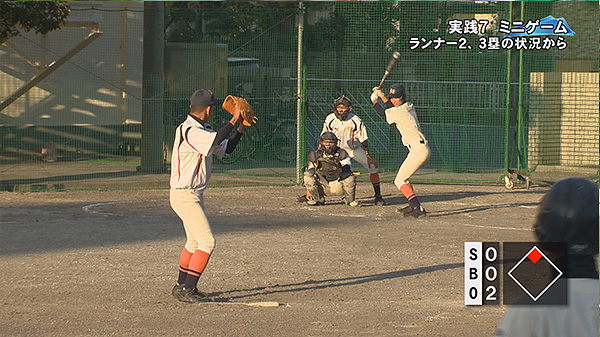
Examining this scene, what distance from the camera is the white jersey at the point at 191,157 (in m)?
7.14

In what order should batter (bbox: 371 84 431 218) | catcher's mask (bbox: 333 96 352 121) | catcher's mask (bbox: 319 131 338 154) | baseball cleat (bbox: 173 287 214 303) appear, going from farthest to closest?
catcher's mask (bbox: 333 96 352 121) < catcher's mask (bbox: 319 131 338 154) < batter (bbox: 371 84 431 218) < baseball cleat (bbox: 173 287 214 303)

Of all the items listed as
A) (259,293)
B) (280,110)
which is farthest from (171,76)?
(259,293)

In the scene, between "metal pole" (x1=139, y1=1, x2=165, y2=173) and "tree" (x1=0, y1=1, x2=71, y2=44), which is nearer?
"tree" (x1=0, y1=1, x2=71, y2=44)

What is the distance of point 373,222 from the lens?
12.0 metres

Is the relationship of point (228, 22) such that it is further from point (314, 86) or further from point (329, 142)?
point (329, 142)

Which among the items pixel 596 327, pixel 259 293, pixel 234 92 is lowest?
pixel 259 293

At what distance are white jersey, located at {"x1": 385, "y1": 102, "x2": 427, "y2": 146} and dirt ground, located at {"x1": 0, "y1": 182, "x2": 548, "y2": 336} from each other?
4.46 feet

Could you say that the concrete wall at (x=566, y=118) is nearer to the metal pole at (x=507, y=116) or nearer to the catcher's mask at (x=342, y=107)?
the metal pole at (x=507, y=116)

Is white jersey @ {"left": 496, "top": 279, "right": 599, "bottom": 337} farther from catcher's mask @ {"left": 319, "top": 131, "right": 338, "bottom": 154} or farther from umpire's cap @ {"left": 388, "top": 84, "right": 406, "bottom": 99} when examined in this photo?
→ catcher's mask @ {"left": 319, "top": 131, "right": 338, "bottom": 154}

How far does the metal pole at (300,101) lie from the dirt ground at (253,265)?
1.62m

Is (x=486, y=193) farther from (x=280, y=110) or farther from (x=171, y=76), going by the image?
(x=171, y=76)

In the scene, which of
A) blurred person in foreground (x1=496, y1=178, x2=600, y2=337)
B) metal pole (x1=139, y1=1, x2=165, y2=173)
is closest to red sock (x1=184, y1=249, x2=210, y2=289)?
blurred person in foreground (x1=496, y1=178, x2=600, y2=337)

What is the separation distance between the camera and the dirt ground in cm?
673

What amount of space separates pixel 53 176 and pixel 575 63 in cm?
1375
